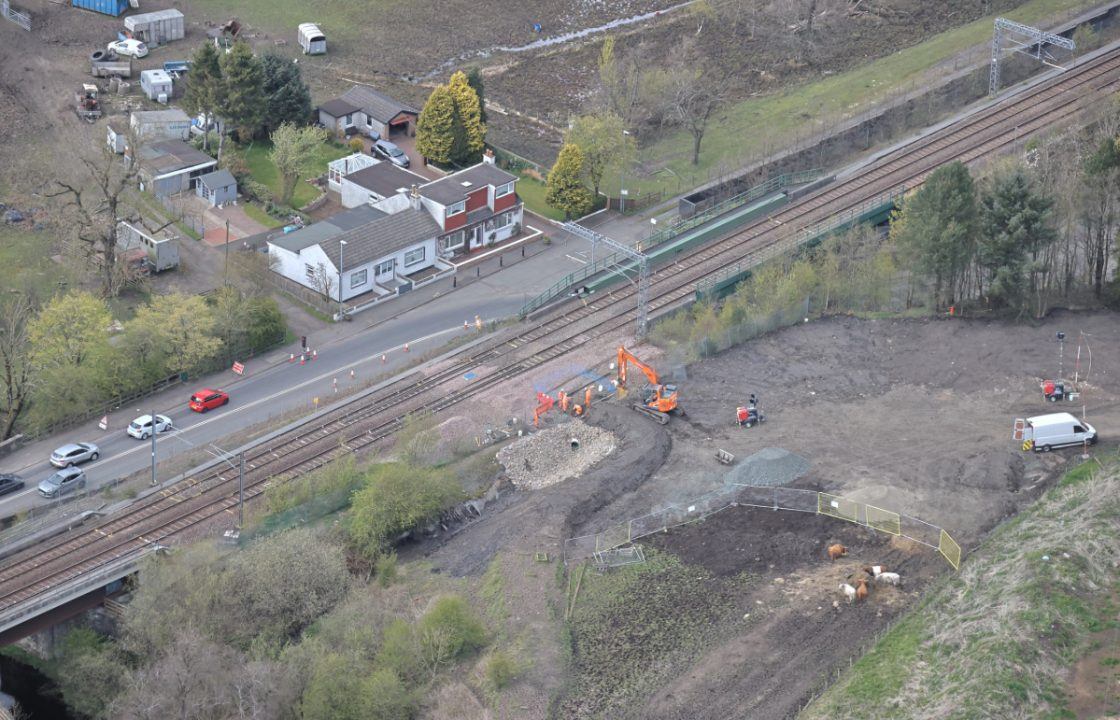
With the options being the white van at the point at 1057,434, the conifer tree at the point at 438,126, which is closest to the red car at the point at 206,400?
the conifer tree at the point at 438,126

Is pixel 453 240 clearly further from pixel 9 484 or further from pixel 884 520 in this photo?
pixel 884 520

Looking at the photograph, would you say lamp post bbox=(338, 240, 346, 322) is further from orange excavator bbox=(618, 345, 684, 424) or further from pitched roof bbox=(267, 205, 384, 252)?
orange excavator bbox=(618, 345, 684, 424)

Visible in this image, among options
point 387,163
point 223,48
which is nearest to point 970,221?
point 387,163

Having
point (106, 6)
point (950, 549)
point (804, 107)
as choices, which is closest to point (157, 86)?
point (106, 6)

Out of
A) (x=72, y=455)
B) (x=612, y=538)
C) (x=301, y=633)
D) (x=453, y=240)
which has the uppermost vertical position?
(x=453, y=240)

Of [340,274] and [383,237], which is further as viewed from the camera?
[383,237]

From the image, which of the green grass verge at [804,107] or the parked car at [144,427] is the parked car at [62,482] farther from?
the green grass verge at [804,107]
